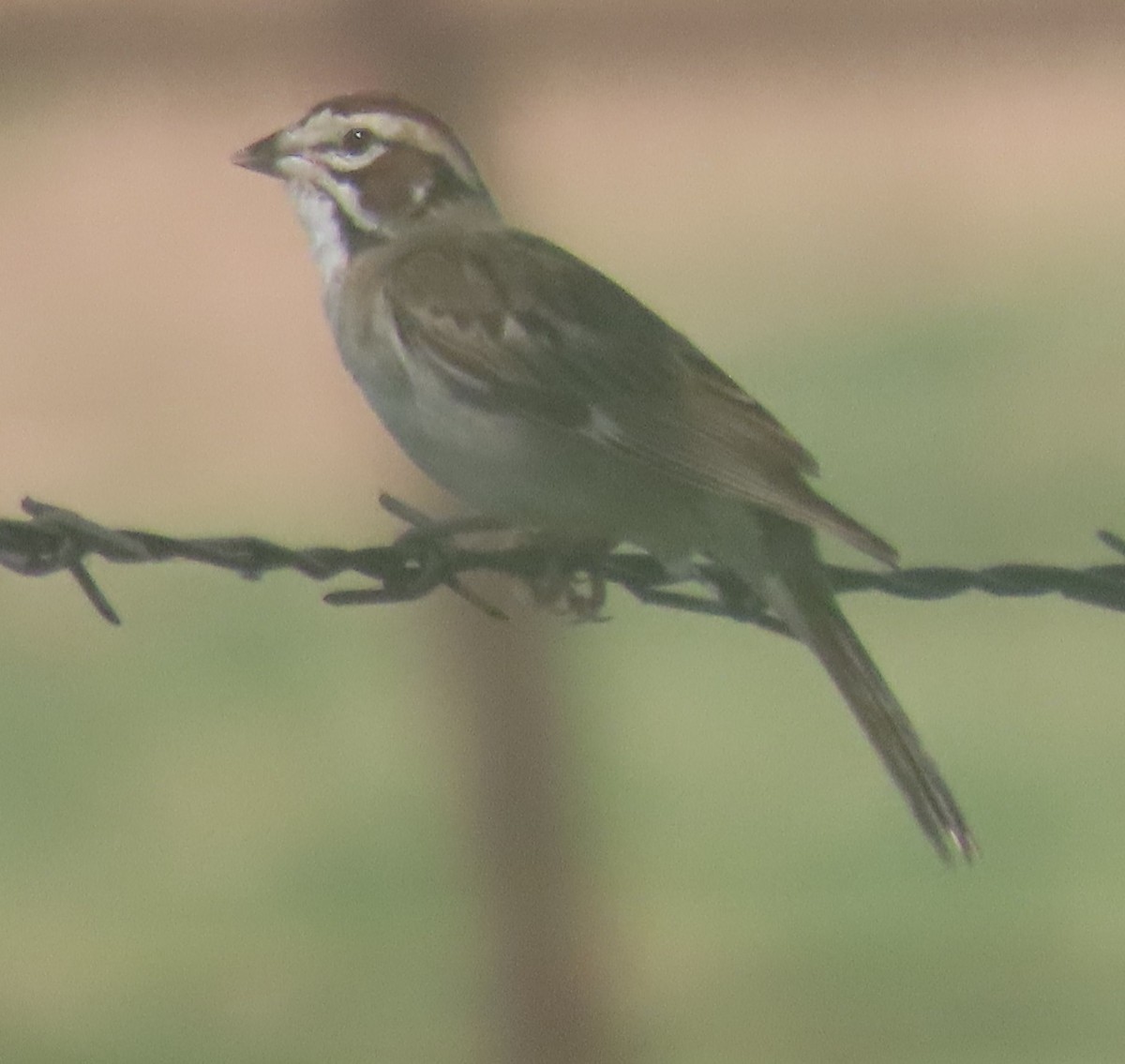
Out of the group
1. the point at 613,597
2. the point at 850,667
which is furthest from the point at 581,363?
the point at 613,597

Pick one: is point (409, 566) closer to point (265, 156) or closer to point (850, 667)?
point (850, 667)

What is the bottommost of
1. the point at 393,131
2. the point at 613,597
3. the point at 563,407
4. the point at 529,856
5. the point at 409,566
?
the point at 613,597

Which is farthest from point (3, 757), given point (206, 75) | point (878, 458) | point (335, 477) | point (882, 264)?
point (882, 264)

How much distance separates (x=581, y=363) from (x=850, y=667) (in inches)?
33.9

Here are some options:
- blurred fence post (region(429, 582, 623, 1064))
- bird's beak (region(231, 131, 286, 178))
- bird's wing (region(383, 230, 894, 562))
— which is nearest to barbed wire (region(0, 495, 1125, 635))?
bird's wing (region(383, 230, 894, 562))

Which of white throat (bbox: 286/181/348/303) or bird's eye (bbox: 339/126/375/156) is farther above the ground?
bird's eye (bbox: 339/126/375/156)

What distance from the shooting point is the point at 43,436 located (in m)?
13.5

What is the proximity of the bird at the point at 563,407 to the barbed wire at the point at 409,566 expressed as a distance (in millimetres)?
174

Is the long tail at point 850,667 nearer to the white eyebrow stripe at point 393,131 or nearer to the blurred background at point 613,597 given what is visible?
the white eyebrow stripe at point 393,131

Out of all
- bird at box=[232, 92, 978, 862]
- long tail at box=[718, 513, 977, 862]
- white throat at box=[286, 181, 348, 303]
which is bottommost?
long tail at box=[718, 513, 977, 862]

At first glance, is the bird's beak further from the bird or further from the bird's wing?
the bird's wing

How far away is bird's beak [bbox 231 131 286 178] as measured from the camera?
5.52m

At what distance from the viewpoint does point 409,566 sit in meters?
4.16

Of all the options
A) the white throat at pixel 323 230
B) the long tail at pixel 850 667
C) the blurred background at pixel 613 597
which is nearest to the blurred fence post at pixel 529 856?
the blurred background at pixel 613 597
